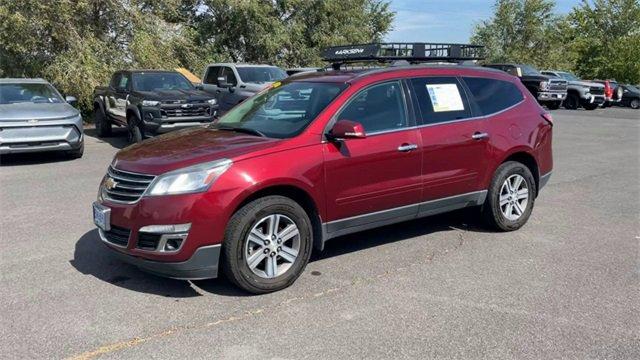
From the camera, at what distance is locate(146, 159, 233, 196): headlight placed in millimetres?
4113

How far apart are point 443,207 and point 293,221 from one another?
175 cm

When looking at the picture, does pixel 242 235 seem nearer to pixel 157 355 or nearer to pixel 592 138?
pixel 157 355

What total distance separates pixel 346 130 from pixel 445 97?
147 cm

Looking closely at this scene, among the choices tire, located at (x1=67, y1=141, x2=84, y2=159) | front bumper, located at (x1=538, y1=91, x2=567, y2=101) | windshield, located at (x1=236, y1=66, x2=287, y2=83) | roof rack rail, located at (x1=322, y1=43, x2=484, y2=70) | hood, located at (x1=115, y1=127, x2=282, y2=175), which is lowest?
front bumper, located at (x1=538, y1=91, x2=567, y2=101)

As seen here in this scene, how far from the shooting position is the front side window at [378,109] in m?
4.96

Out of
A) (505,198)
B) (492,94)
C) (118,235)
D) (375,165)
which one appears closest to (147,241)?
(118,235)

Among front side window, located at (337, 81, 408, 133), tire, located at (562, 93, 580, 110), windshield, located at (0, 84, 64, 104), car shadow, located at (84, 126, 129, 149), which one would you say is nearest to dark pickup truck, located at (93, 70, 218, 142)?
car shadow, located at (84, 126, 129, 149)

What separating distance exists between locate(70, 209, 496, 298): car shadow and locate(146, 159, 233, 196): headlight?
0.83 metres

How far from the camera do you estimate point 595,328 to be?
12.5 feet

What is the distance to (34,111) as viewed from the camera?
10367 millimetres

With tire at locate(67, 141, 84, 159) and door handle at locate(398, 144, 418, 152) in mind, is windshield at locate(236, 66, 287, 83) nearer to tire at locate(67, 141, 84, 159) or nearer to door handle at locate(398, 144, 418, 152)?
tire at locate(67, 141, 84, 159)

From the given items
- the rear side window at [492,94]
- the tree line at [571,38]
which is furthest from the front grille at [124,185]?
the tree line at [571,38]

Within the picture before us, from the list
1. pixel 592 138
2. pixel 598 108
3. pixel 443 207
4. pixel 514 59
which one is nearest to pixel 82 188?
pixel 443 207

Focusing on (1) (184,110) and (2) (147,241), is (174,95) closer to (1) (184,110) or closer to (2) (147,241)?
(1) (184,110)
